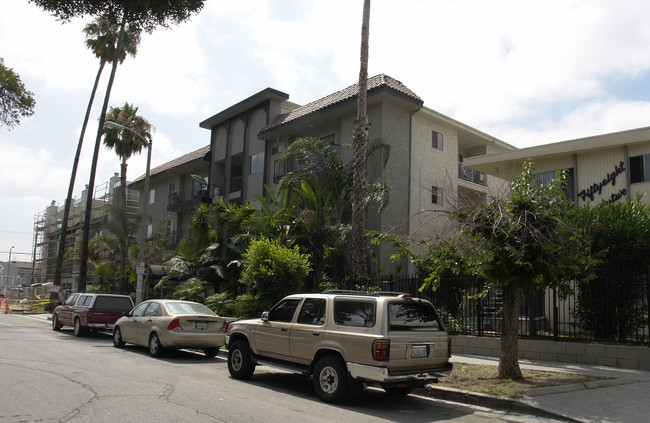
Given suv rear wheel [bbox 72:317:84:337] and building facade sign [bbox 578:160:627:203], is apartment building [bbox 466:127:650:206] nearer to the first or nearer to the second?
building facade sign [bbox 578:160:627:203]

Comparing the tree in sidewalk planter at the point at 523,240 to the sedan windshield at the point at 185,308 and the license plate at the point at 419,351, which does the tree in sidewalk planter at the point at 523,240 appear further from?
the sedan windshield at the point at 185,308

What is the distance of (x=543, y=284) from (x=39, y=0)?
1563cm

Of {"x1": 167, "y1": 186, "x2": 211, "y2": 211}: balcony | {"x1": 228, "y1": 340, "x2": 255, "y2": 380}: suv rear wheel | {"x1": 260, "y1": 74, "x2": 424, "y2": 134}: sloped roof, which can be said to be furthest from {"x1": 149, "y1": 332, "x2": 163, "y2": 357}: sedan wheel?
{"x1": 167, "y1": 186, "x2": 211, "y2": 211}: balcony

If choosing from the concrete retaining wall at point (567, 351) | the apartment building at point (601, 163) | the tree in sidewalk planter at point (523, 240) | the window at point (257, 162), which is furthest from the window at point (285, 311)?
the window at point (257, 162)

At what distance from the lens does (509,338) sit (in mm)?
9320

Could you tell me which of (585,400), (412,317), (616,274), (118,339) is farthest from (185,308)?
(616,274)

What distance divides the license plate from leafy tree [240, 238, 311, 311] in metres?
7.97

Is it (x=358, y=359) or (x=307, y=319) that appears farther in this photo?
(x=307, y=319)

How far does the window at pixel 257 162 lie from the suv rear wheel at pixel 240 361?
18863 mm

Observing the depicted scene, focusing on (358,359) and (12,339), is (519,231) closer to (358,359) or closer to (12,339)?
(358,359)

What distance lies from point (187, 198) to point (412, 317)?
29.1 metres

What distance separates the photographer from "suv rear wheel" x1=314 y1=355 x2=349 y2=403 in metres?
7.62

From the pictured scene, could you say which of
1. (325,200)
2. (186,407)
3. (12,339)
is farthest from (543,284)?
(12,339)

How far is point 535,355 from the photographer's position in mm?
11992
